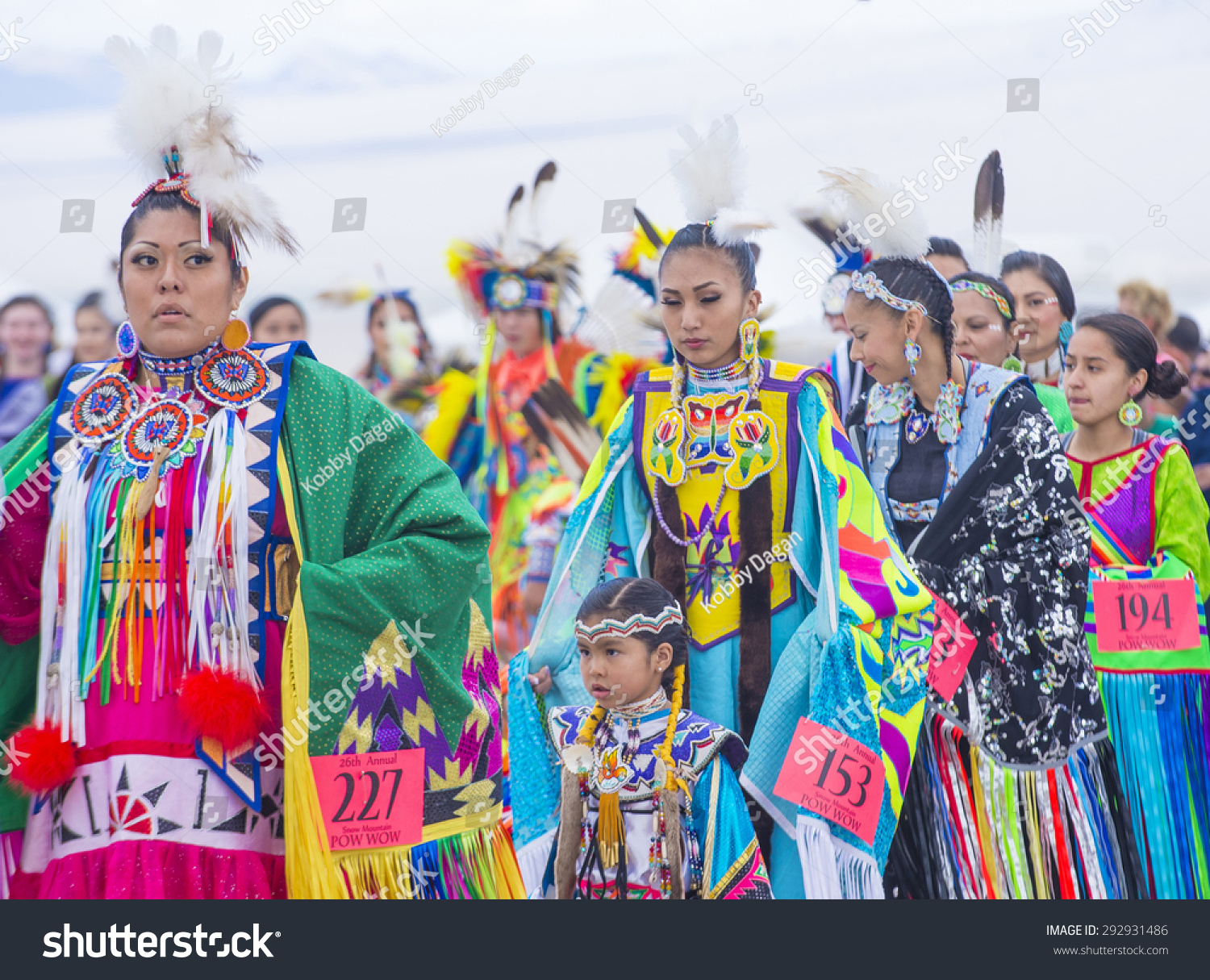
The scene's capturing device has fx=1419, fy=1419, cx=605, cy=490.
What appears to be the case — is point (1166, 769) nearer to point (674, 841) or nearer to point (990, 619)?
point (990, 619)

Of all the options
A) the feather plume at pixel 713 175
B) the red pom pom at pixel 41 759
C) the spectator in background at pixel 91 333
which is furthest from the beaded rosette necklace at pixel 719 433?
the spectator in background at pixel 91 333

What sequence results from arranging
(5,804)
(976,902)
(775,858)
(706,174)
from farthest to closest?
(706,174) < (775,858) < (976,902) < (5,804)

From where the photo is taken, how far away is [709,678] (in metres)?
3.31

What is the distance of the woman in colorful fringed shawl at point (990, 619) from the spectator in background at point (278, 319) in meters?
2.88

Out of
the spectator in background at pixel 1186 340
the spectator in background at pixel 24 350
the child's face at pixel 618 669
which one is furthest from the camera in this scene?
the spectator in background at pixel 1186 340

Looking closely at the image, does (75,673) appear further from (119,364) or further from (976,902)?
(976,902)

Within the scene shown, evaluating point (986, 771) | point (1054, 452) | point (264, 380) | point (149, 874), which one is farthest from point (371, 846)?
point (1054, 452)

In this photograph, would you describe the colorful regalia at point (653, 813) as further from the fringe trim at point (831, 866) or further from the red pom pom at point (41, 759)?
the red pom pom at point (41, 759)

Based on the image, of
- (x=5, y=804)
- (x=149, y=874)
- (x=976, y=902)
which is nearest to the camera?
(x=149, y=874)

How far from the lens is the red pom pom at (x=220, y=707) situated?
232 cm

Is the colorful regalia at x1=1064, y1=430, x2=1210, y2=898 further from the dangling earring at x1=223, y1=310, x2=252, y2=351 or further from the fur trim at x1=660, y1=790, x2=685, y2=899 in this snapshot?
the dangling earring at x1=223, y1=310, x2=252, y2=351

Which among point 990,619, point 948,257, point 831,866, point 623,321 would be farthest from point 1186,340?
point 831,866

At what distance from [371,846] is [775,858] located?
3.76ft

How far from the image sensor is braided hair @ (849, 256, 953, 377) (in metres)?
3.79
